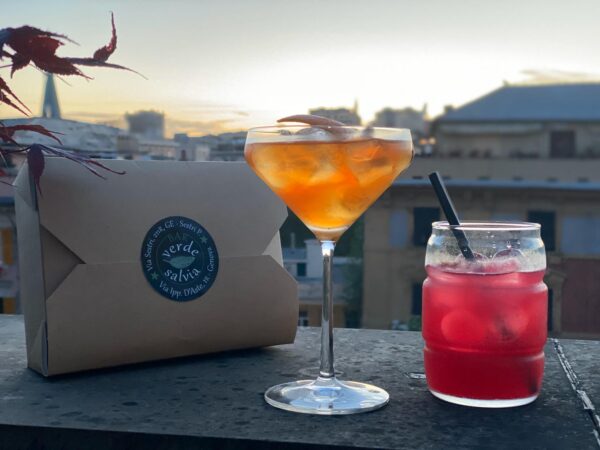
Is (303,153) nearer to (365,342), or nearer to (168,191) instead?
(168,191)

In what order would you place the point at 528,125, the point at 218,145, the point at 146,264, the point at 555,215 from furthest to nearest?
the point at 528,125, the point at 555,215, the point at 218,145, the point at 146,264

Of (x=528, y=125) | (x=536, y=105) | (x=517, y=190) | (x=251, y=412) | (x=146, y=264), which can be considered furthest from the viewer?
(x=536, y=105)

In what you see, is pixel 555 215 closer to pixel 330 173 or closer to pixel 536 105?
pixel 536 105

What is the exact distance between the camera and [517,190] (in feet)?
44.6

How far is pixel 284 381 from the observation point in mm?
850

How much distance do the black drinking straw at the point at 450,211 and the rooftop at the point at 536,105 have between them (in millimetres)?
14005

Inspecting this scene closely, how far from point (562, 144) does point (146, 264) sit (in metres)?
14.0

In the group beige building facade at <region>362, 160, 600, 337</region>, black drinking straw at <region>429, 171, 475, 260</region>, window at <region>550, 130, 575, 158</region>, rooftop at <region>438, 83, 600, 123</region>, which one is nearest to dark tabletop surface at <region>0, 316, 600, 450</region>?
black drinking straw at <region>429, 171, 475, 260</region>

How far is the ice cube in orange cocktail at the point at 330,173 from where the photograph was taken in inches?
29.4

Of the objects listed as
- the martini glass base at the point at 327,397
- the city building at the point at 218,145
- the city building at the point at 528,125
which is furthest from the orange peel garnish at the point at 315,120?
the city building at the point at 528,125

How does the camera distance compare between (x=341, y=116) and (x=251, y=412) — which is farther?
(x=341, y=116)

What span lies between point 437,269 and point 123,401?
0.33 meters

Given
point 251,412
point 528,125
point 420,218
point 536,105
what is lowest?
point 420,218

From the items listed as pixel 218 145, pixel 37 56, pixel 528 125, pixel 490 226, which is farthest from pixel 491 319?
pixel 528 125
